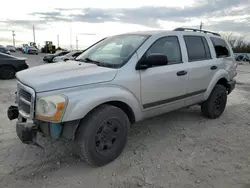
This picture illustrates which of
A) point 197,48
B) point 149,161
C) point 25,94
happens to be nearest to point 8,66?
point 25,94

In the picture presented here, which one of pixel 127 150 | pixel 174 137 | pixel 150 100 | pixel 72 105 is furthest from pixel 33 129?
pixel 174 137

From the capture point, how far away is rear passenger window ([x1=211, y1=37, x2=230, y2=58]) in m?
4.80

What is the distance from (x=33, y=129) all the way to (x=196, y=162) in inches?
88.8

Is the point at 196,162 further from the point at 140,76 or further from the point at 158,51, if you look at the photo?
the point at 158,51

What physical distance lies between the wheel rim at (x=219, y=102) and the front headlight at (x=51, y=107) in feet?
11.7

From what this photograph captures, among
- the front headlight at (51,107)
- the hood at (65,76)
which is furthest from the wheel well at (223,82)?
the front headlight at (51,107)

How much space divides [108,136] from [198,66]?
2269mm

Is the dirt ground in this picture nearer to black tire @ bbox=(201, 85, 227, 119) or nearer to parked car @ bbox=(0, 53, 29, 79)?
black tire @ bbox=(201, 85, 227, 119)

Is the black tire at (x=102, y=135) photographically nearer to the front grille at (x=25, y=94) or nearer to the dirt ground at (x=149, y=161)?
the dirt ground at (x=149, y=161)

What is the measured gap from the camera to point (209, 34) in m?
4.83

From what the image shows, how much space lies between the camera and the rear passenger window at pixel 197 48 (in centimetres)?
414

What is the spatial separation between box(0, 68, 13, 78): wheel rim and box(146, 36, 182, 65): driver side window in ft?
28.1

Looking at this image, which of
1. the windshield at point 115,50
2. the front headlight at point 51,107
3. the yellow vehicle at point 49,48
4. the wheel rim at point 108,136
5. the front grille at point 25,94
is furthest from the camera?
the yellow vehicle at point 49,48

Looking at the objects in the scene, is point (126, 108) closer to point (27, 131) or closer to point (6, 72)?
point (27, 131)
